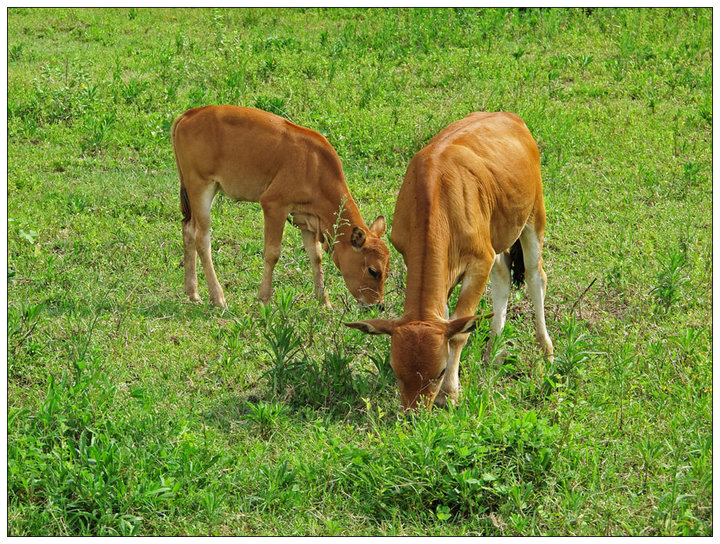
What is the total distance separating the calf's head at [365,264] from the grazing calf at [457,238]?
3.41 feet

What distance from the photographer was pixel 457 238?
629 centimetres

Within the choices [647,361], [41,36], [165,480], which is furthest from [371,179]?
[41,36]

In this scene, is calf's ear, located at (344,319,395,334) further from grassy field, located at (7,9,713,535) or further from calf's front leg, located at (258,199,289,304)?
calf's front leg, located at (258,199,289,304)

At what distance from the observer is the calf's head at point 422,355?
225 inches

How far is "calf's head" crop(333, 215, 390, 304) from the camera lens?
793 cm

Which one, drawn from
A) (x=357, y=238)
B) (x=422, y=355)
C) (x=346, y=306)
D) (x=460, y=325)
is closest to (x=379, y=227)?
(x=357, y=238)

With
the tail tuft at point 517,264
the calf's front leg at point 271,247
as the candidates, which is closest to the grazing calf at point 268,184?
the calf's front leg at point 271,247

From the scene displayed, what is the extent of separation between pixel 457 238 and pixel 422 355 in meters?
0.94

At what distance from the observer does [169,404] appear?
6.39 meters

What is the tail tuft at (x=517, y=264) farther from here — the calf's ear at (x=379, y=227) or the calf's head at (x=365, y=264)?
the calf's ear at (x=379, y=227)

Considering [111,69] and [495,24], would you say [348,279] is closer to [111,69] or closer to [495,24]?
[111,69]

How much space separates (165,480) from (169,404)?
3.63 ft

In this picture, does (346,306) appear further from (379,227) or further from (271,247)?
(271,247)

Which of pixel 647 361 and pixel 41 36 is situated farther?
pixel 41 36
